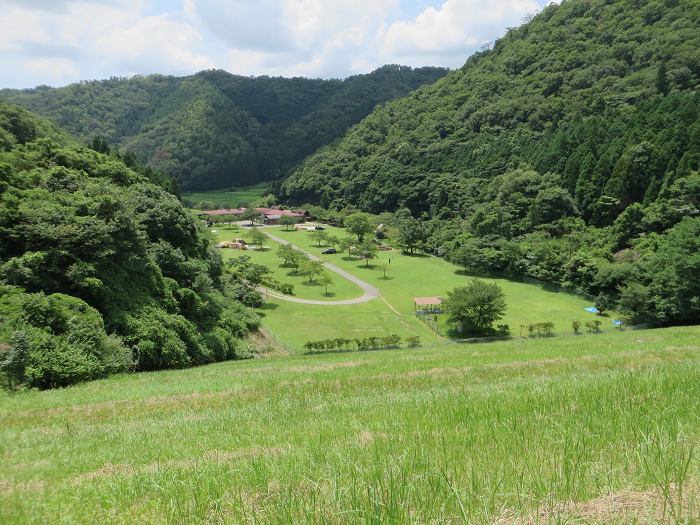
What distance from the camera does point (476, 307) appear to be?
3862 centimetres

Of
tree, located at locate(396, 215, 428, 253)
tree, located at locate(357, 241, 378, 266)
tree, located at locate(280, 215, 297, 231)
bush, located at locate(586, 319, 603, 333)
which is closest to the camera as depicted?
bush, located at locate(586, 319, 603, 333)

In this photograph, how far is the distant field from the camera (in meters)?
140

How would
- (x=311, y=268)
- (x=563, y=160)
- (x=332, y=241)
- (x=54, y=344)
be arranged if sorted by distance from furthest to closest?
(x=332, y=241), (x=563, y=160), (x=311, y=268), (x=54, y=344)

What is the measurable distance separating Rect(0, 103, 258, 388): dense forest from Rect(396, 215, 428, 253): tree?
49.3 metres

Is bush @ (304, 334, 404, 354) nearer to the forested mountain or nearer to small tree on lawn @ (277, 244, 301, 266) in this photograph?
small tree on lawn @ (277, 244, 301, 266)

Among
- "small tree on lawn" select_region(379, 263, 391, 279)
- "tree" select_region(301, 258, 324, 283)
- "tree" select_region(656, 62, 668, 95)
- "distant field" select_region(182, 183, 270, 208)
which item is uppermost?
"tree" select_region(656, 62, 668, 95)

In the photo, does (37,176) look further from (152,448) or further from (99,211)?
(152,448)

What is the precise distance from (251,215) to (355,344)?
279 ft

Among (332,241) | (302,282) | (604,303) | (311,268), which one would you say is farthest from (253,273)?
(604,303)

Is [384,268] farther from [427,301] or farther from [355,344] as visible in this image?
[355,344]

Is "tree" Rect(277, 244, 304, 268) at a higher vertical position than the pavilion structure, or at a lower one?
higher

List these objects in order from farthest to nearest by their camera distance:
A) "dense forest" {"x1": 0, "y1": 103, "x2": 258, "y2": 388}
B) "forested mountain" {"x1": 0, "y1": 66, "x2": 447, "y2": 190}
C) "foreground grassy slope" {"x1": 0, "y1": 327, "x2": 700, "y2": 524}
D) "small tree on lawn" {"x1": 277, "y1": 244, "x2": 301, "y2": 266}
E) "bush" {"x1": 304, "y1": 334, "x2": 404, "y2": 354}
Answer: "forested mountain" {"x1": 0, "y1": 66, "x2": 447, "y2": 190}, "small tree on lawn" {"x1": 277, "y1": 244, "x2": 301, "y2": 266}, "bush" {"x1": 304, "y1": 334, "x2": 404, "y2": 354}, "dense forest" {"x1": 0, "y1": 103, "x2": 258, "y2": 388}, "foreground grassy slope" {"x1": 0, "y1": 327, "x2": 700, "y2": 524}

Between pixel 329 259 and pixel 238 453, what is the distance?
68.6 metres

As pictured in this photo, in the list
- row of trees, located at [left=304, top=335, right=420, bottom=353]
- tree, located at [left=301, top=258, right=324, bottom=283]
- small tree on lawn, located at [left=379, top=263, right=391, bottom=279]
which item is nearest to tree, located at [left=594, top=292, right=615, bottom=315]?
row of trees, located at [left=304, top=335, right=420, bottom=353]
